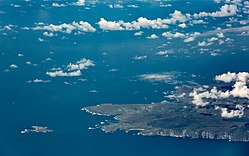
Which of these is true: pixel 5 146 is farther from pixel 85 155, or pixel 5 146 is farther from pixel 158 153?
pixel 158 153

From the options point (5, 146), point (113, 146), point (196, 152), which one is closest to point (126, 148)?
point (113, 146)

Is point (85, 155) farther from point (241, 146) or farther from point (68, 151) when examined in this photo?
point (241, 146)

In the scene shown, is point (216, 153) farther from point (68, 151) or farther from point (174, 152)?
point (68, 151)

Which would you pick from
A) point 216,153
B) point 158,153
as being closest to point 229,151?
point 216,153

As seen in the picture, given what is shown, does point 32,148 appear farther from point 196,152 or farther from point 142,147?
point 196,152

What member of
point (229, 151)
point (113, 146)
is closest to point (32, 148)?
point (113, 146)
